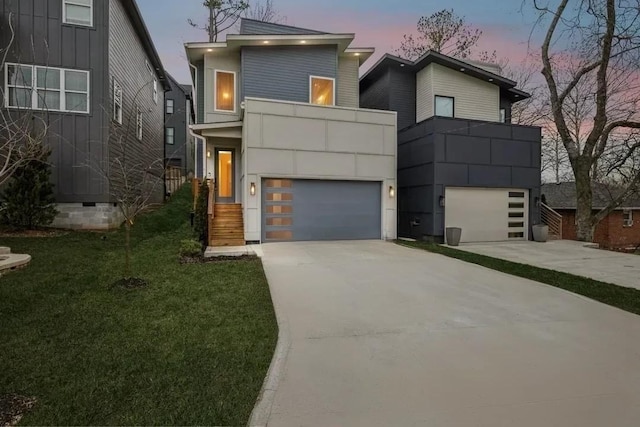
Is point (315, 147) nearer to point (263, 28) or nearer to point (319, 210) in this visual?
point (319, 210)

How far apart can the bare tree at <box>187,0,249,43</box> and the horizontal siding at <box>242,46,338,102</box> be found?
500 inches

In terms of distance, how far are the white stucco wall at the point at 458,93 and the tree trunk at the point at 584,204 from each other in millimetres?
4239

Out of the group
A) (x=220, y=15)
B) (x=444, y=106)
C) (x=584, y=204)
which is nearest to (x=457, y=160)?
(x=444, y=106)

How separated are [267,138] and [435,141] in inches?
227

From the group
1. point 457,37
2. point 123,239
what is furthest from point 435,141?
point 457,37

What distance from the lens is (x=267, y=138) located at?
38.4ft

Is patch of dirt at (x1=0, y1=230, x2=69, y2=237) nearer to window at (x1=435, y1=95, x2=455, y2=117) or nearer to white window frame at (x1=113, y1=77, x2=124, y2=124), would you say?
white window frame at (x1=113, y1=77, x2=124, y2=124)

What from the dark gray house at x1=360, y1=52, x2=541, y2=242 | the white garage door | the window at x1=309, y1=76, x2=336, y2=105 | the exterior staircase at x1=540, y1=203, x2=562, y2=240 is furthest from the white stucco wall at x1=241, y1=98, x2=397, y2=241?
the exterior staircase at x1=540, y1=203, x2=562, y2=240

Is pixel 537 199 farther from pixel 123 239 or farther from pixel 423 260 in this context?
pixel 123 239

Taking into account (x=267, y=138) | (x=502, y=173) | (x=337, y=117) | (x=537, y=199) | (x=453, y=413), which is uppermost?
(x=337, y=117)

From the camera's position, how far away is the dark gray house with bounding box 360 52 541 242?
12961 mm

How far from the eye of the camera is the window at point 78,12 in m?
11.6

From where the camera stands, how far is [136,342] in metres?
3.99

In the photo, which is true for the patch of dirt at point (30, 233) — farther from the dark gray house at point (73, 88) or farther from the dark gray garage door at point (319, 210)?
the dark gray garage door at point (319, 210)
